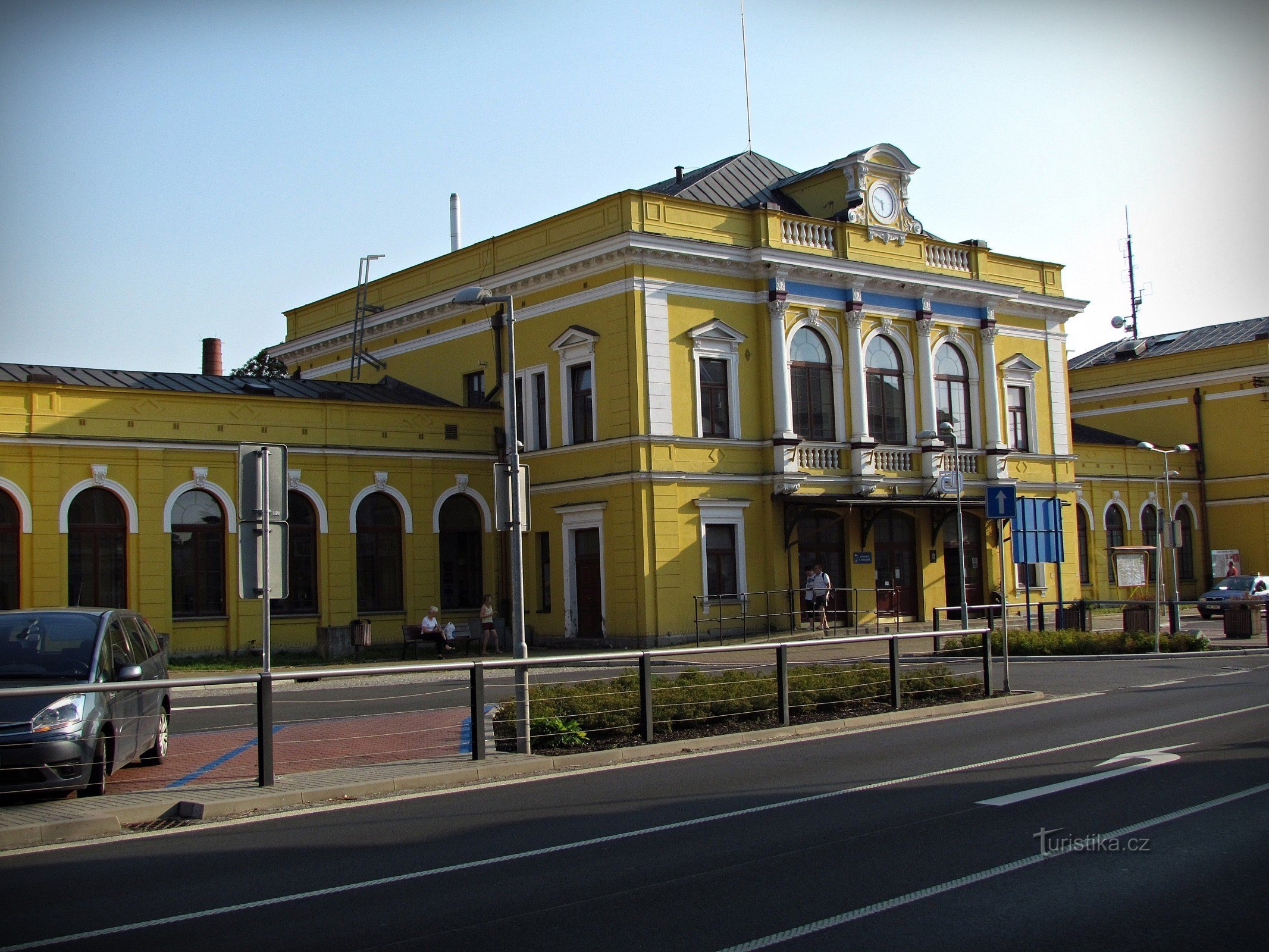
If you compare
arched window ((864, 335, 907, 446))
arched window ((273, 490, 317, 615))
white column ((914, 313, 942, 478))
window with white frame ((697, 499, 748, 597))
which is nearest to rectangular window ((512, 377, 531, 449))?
window with white frame ((697, 499, 748, 597))

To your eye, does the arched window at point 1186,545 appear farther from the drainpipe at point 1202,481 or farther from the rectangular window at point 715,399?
the rectangular window at point 715,399

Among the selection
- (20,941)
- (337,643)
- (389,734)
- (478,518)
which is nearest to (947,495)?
(478,518)

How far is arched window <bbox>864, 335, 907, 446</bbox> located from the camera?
3800cm

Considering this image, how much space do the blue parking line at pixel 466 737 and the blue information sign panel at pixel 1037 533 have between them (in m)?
24.0

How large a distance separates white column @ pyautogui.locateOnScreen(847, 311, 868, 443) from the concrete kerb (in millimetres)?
22210

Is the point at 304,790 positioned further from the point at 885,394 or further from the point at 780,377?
the point at 885,394

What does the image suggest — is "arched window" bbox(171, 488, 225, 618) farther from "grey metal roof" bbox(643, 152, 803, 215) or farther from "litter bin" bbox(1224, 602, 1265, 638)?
"litter bin" bbox(1224, 602, 1265, 638)

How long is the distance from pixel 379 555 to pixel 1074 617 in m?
18.7

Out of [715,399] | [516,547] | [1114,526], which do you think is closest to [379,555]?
[715,399]

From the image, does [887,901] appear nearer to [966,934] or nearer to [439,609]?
[966,934]

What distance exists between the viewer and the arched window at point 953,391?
131 feet

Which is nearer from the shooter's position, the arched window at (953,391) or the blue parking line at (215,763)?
the blue parking line at (215,763)

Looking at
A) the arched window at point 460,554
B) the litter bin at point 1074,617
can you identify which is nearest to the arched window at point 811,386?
the litter bin at point 1074,617

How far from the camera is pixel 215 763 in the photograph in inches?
537
